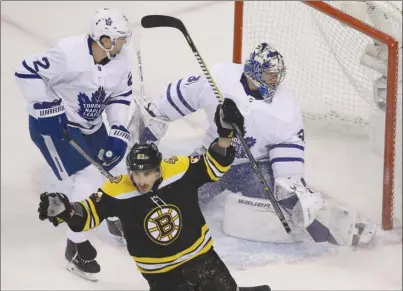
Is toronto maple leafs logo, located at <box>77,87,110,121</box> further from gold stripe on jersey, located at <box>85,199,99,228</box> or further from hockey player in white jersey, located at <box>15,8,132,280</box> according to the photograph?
gold stripe on jersey, located at <box>85,199,99,228</box>

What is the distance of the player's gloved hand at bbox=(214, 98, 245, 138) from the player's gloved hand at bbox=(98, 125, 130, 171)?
0.64 meters

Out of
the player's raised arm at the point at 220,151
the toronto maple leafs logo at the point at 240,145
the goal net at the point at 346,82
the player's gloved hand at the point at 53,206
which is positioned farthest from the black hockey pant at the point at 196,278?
→ the goal net at the point at 346,82

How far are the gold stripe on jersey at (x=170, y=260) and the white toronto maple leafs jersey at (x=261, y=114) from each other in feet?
2.05

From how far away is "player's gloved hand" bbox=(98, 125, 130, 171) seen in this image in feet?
10.4

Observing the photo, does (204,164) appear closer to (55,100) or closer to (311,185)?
(55,100)

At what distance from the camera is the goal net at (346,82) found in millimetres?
3502

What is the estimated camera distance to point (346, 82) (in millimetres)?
4062

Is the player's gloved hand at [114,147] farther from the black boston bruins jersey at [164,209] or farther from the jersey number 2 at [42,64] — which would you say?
the black boston bruins jersey at [164,209]

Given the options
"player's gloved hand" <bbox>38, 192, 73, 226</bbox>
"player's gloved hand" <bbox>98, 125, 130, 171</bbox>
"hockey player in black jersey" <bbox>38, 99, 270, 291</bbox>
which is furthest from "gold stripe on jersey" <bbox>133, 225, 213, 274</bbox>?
"player's gloved hand" <bbox>98, 125, 130, 171</bbox>

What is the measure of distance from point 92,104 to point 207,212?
1.97 ft

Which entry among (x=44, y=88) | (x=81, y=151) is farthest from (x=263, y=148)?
(x=44, y=88)

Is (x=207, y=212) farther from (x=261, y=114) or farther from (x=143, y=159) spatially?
(x=143, y=159)

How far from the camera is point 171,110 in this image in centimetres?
344

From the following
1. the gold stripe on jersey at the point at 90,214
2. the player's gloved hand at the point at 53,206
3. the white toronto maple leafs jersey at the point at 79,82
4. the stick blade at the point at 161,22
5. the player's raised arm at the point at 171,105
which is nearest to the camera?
the player's gloved hand at the point at 53,206
